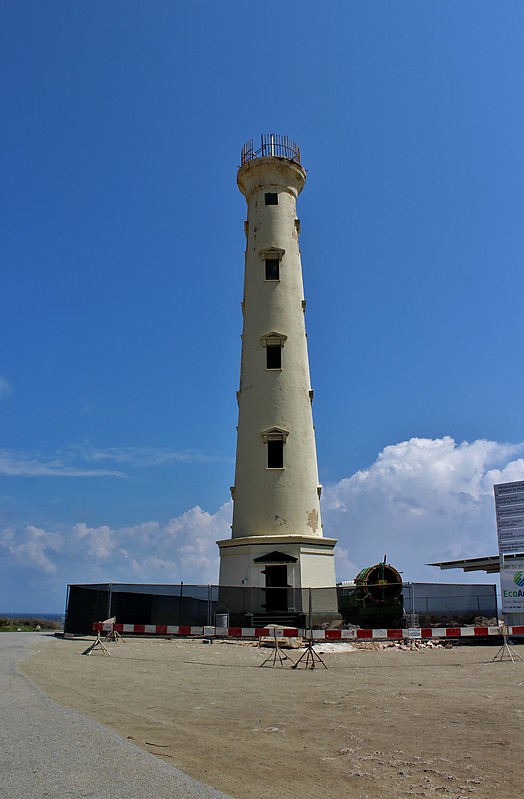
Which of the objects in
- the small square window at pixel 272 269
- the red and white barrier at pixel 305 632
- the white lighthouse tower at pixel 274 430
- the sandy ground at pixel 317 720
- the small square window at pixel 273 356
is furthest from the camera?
the small square window at pixel 272 269

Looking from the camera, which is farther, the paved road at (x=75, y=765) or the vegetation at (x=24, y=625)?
the vegetation at (x=24, y=625)

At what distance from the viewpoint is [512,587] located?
2248 centimetres

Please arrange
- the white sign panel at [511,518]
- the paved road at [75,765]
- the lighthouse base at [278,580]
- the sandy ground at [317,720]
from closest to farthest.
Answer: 1. the paved road at [75,765]
2. the sandy ground at [317,720]
3. the white sign panel at [511,518]
4. the lighthouse base at [278,580]

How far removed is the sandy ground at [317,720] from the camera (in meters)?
7.55

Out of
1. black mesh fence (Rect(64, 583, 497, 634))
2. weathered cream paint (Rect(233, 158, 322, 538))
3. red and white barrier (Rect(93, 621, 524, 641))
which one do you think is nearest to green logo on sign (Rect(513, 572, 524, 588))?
red and white barrier (Rect(93, 621, 524, 641))

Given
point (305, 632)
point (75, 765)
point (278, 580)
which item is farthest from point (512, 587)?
point (75, 765)

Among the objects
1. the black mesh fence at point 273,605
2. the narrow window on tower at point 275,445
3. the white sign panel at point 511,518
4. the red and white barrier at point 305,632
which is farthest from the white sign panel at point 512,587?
the narrow window on tower at point 275,445

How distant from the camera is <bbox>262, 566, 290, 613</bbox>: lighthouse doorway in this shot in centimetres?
2922

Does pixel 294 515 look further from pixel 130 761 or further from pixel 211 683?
pixel 130 761

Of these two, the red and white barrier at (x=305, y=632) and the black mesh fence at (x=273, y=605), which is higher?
the black mesh fence at (x=273, y=605)

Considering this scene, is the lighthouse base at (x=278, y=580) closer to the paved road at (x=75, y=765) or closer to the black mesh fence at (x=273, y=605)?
the black mesh fence at (x=273, y=605)

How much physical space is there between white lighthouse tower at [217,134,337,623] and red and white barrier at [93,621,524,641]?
2.66 meters

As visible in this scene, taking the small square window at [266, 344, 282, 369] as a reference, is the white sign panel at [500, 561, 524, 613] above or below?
below

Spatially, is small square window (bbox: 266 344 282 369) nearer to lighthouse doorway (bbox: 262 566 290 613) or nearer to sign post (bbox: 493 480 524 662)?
lighthouse doorway (bbox: 262 566 290 613)
